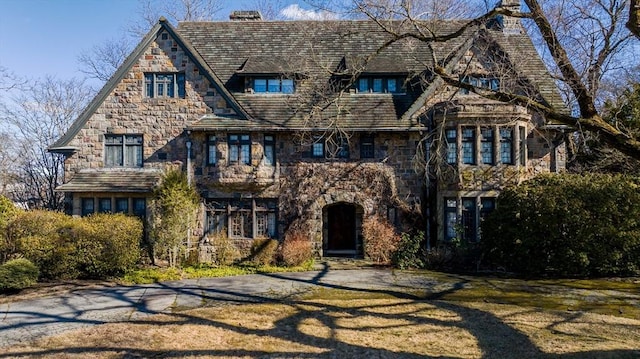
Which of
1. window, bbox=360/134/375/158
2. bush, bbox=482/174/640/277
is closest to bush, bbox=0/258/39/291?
window, bbox=360/134/375/158

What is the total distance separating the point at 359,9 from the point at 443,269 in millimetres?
9519

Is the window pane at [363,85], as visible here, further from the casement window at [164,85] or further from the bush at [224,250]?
the bush at [224,250]

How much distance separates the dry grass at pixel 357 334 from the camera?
7.86 m

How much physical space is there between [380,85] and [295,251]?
7.93 meters

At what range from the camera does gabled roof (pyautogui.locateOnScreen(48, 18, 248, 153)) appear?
18.1 m

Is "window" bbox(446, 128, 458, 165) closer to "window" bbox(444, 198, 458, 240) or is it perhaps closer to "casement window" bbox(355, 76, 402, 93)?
"window" bbox(444, 198, 458, 240)

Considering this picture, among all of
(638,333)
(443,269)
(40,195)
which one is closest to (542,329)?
(638,333)

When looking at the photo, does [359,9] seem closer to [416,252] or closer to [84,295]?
[416,252]

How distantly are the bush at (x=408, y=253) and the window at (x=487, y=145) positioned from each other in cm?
394

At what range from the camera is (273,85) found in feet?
63.5

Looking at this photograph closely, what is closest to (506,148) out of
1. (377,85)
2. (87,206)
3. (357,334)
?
(377,85)

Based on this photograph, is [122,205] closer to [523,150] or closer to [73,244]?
[73,244]

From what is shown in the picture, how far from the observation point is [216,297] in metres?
11.9

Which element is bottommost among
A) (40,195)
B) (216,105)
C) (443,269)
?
(443,269)
